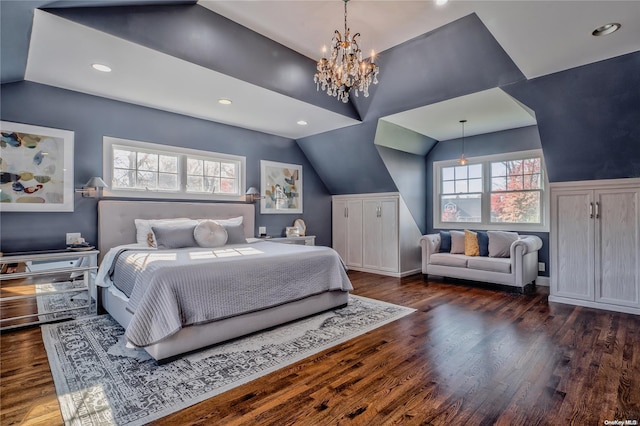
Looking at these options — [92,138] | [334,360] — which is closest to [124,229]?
[92,138]

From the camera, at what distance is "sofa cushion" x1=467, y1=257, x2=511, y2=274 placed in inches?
179

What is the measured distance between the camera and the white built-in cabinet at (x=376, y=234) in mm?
5707

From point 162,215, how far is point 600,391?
459 cm

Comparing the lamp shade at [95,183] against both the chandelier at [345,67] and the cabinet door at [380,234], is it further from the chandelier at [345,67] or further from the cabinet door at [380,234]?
the cabinet door at [380,234]

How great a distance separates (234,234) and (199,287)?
5.72ft

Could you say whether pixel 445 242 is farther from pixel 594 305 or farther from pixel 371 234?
pixel 594 305

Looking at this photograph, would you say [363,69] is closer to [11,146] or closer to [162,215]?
[162,215]

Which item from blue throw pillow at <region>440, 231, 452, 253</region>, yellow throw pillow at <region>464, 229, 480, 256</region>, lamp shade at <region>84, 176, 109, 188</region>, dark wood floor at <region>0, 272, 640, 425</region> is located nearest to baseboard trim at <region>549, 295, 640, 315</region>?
dark wood floor at <region>0, 272, 640, 425</region>

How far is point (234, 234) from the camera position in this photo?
14.0 ft

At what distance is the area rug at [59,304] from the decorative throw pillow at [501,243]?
529 centimetres

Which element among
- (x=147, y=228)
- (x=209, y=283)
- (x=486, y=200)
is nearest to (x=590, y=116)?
(x=486, y=200)

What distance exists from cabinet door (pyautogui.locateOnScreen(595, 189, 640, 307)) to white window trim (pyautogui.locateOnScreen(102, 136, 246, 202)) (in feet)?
15.8

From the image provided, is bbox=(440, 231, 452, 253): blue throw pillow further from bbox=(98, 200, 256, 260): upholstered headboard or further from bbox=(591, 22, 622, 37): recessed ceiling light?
bbox=(98, 200, 256, 260): upholstered headboard

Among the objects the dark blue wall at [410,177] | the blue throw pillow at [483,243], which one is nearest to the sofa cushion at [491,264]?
the blue throw pillow at [483,243]
